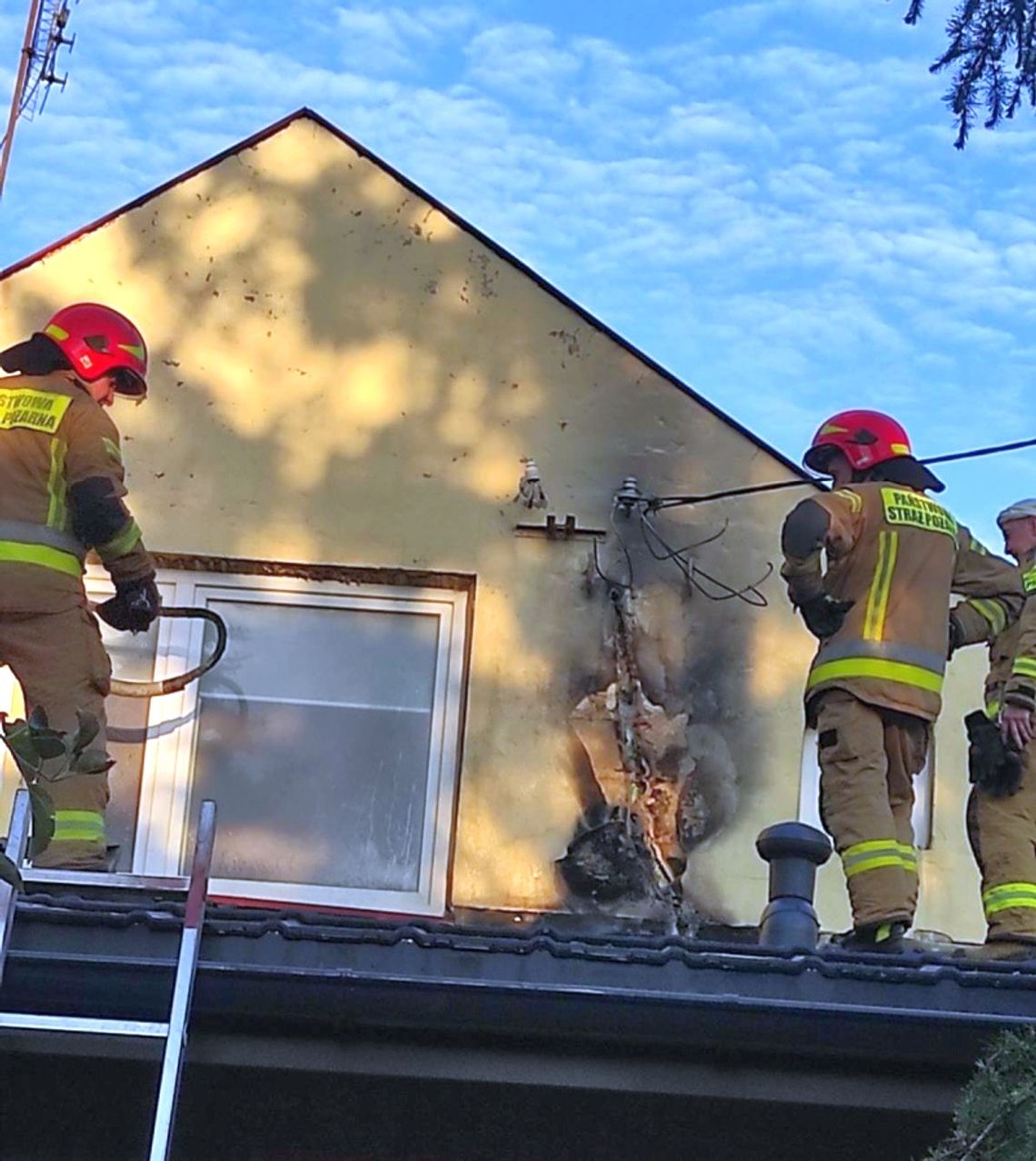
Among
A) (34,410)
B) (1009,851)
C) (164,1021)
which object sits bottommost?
(164,1021)

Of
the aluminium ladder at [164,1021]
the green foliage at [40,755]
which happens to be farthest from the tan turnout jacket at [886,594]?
the green foliage at [40,755]

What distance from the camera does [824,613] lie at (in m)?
5.67

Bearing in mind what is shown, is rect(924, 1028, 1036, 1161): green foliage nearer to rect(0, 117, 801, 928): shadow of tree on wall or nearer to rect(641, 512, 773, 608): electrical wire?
rect(0, 117, 801, 928): shadow of tree on wall

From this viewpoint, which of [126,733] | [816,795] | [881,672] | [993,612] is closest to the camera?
[881,672]

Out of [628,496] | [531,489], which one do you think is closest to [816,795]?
[628,496]

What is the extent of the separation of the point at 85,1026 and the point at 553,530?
397 cm

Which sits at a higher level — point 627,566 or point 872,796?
point 627,566

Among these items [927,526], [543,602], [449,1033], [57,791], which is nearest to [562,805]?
→ [543,602]

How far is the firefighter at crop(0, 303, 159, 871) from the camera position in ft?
17.3

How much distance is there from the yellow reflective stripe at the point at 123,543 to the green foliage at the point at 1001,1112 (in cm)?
285

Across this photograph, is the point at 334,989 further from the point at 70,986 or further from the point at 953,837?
the point at 953,837

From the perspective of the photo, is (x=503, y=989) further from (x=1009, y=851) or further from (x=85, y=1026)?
(x=1009, y=851)

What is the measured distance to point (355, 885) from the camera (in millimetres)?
6941

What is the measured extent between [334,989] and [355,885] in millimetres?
3178
